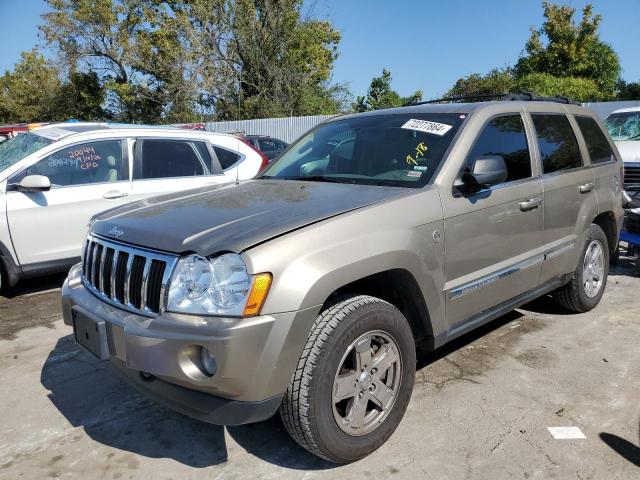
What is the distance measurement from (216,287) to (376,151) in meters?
1.70

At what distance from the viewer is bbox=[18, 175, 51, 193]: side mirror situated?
517 centimetres

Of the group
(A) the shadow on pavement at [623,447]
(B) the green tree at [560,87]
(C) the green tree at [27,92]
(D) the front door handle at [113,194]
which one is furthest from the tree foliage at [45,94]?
(A) the shadow on pavement at [623,447]

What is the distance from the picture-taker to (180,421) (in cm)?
313

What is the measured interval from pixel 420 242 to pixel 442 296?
0.38 m

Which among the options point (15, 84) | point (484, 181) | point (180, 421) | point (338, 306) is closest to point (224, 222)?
point (338, 306)

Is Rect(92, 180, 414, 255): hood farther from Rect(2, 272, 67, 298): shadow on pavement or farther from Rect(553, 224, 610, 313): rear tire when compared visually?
Rect(2, 272, 67, 298): shadow on pavement

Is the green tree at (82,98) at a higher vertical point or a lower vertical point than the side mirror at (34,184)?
higher

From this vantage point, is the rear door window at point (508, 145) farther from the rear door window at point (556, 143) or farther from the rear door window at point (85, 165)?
the rear door window at point (85, 165)

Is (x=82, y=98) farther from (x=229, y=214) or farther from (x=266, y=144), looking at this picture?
(x=229, y=214)

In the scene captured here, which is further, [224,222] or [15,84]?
[15,84]

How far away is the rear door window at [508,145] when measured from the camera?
349 centimetres

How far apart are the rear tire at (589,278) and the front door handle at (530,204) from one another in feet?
3.29

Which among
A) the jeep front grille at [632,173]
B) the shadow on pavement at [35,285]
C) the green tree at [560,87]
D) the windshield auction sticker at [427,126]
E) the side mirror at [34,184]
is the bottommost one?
the shadow on pavement at [35,285]

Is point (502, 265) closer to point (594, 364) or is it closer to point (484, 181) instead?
point (484, 181)
